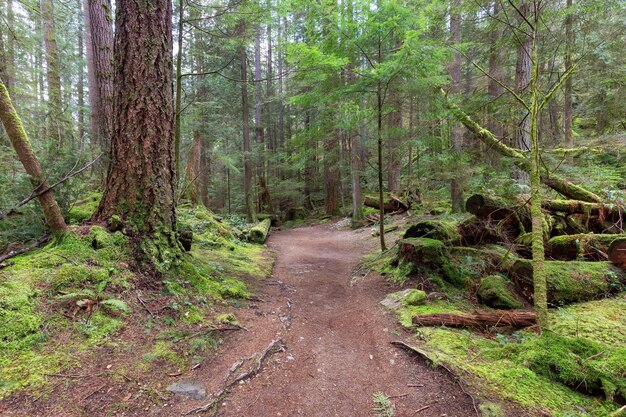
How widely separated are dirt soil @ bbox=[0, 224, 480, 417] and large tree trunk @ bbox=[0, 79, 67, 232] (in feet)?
5.68

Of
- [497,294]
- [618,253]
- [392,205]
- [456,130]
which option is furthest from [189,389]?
[392,205]

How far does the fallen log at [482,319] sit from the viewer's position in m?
3.74

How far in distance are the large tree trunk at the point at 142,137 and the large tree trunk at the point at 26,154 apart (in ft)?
1.83

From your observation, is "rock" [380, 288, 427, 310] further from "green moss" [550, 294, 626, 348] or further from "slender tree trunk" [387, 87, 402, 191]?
"slender tree trunk" [387, 87, 402, 191]

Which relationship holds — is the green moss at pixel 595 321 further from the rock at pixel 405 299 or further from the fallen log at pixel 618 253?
the rock at pixel 405 299

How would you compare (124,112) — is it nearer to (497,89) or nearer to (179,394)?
(179,394)

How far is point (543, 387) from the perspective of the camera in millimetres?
2525

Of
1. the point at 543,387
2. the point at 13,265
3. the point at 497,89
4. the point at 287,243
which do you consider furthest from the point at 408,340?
the point at 497,89

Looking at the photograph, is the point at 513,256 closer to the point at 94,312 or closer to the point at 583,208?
the point at 583,208

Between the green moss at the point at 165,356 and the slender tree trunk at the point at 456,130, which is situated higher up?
the slender tree trunk at the point at 456,130

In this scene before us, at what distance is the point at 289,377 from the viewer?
292 centimetres

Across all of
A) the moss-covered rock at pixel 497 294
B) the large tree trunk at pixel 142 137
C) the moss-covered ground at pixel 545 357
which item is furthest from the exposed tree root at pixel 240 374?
the moss-covered rock at pixel 497 294

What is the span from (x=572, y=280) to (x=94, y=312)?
6.19 meters

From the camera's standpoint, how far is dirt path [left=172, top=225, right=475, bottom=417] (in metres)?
2.50
